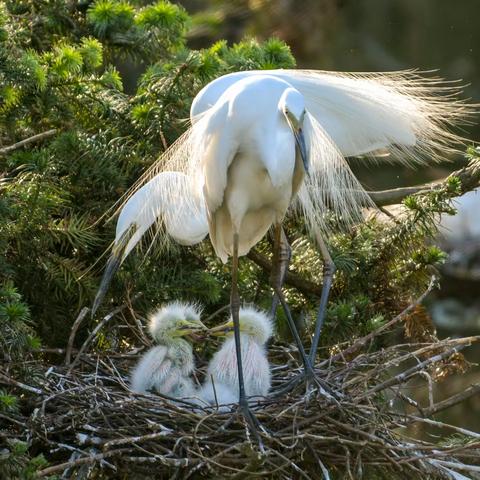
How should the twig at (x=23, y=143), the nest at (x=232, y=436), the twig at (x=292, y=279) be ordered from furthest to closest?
the twig at (x=292, y=279) < the twig at (x=23, y=143) < the nest at (x=232, y=436)

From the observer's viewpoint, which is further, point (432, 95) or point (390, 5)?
point (390, 5)

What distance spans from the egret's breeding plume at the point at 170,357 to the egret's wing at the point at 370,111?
2.08ft

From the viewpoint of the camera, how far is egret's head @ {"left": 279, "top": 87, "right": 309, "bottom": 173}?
322cm

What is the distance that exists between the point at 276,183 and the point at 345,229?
1.01m

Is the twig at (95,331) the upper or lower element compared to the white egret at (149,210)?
lower

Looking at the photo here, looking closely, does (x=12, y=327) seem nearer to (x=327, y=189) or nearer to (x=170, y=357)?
(x=170, y=357)

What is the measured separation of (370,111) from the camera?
4.11 meters

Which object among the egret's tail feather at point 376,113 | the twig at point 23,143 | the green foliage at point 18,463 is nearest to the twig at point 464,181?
the egret's tail feather at point 376,113

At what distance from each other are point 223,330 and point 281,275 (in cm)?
29

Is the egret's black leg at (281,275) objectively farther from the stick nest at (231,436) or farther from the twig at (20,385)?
the twig at (20,385)

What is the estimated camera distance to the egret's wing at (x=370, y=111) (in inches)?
159

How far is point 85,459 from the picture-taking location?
3027mm

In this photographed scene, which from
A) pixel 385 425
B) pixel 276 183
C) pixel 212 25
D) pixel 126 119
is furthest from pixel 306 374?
pixel 212 25

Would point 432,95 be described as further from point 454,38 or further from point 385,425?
point 454,38
